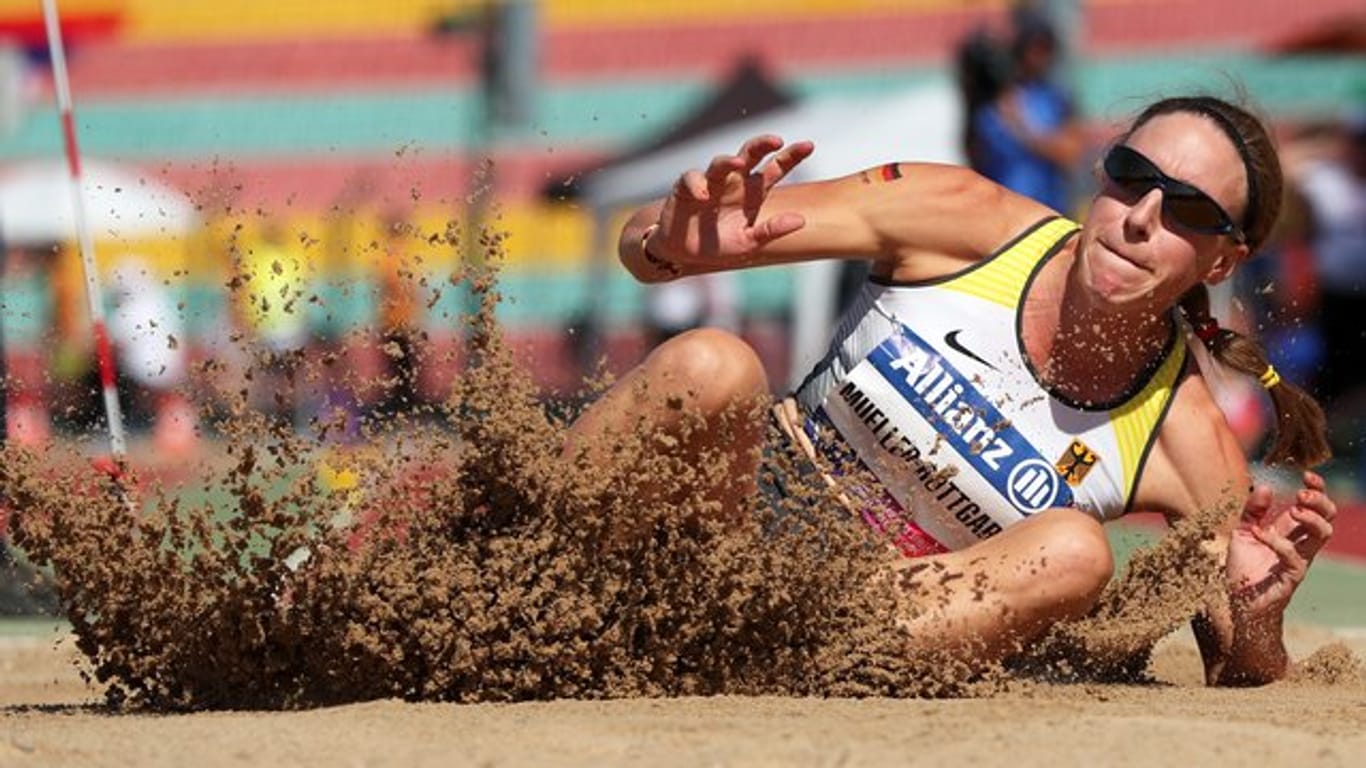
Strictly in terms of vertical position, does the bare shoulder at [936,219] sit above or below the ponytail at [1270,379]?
above

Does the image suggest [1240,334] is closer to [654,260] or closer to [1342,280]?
[654,260]

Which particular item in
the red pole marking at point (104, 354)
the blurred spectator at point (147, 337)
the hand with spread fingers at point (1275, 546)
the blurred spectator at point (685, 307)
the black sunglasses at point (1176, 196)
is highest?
the black sunglasses at point (1176, 196)

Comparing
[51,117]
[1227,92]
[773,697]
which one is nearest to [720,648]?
[773,697]

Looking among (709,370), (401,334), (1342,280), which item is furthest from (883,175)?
(1342,280)

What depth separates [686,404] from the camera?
416cm

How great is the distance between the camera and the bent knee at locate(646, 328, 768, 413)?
4.17m

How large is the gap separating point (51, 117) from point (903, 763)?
23.9 meters

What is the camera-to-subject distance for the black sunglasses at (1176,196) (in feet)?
14.4

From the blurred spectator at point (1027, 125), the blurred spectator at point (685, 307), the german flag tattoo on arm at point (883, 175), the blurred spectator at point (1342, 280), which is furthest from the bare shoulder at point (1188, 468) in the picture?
the blurred spectator at point (685, 307)

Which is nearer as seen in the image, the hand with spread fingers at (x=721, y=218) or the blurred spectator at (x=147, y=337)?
the hand with spread fingers at (x=721, y=218)

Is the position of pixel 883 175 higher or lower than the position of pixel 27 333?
higher

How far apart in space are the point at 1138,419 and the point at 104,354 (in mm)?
2317

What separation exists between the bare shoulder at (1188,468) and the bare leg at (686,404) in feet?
2.78

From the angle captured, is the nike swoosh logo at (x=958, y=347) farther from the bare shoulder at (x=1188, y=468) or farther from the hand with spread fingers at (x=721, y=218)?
the hand with spread fingers at (x=721, y=218)
